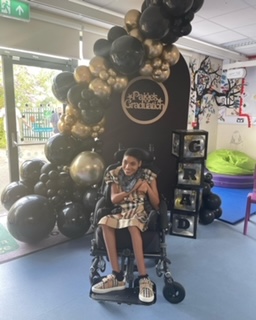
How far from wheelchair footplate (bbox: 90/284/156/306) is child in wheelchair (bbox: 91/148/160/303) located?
24mm

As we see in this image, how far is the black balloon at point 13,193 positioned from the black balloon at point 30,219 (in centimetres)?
42

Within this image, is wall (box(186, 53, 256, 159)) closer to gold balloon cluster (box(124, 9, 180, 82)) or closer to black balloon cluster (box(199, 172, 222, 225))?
black balloon cluster (box(199, 172, 222, 225))

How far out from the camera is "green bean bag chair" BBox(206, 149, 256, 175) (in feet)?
16.5

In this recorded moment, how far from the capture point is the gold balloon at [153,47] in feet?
8.57

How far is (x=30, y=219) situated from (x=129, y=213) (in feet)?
3.48

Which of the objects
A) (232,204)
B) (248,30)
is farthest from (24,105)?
(248,30)

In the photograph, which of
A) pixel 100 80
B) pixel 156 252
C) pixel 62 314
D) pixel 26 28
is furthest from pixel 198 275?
pixel 26 28

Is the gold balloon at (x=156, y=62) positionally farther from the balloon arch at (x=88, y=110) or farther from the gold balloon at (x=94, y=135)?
the gold balloon at (x=94, y=135)

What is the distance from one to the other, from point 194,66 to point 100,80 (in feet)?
11.3

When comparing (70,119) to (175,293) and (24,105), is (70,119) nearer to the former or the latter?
(24,105)

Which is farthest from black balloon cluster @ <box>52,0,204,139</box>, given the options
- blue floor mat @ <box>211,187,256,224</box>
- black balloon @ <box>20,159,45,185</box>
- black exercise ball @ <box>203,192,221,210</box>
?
blue floor mat @ <box>211,187,256,224</box>

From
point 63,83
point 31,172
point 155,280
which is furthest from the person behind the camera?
point 31,172

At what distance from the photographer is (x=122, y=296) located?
1863 millimetres

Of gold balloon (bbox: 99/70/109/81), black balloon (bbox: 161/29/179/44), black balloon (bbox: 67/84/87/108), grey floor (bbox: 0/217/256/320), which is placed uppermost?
black balloon (bbox: 161/29/179/44)
